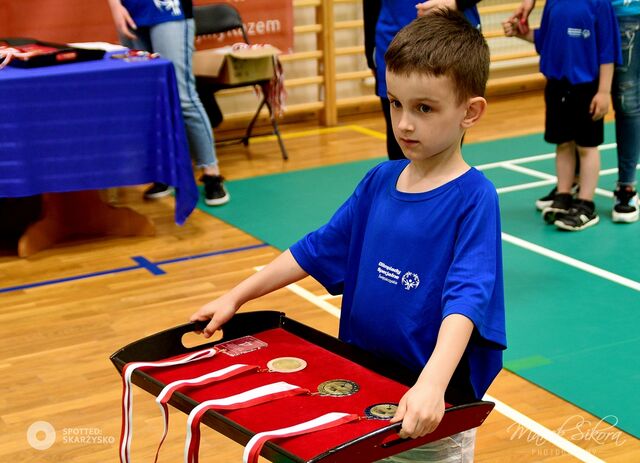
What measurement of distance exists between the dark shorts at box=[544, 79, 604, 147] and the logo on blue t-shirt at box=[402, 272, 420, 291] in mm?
3174

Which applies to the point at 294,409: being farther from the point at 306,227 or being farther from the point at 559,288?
the point at 306,227

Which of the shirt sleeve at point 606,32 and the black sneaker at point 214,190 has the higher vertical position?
the shirt sleeve at point 606,32

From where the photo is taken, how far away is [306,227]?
201 inches

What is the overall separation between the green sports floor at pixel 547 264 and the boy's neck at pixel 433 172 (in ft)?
4.59

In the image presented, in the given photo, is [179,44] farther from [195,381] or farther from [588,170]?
[195,381]

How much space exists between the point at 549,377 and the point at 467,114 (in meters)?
1.70

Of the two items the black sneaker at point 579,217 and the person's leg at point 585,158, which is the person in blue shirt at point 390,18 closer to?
the person's leg at point 585,158

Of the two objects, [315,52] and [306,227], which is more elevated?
[315,52]

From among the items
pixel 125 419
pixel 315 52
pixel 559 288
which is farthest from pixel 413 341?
pixel 315 52

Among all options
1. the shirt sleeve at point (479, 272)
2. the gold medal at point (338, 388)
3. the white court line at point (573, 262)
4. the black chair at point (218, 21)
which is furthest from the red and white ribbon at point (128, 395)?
the black chair at point (218, 21)

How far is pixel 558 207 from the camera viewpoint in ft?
16.2

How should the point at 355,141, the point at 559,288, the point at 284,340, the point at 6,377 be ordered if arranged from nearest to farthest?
the point at 284,340
the point at 6,377
the point at 559,288
the point at 355,141

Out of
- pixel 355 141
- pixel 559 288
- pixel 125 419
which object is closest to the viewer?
pixel 125 419
